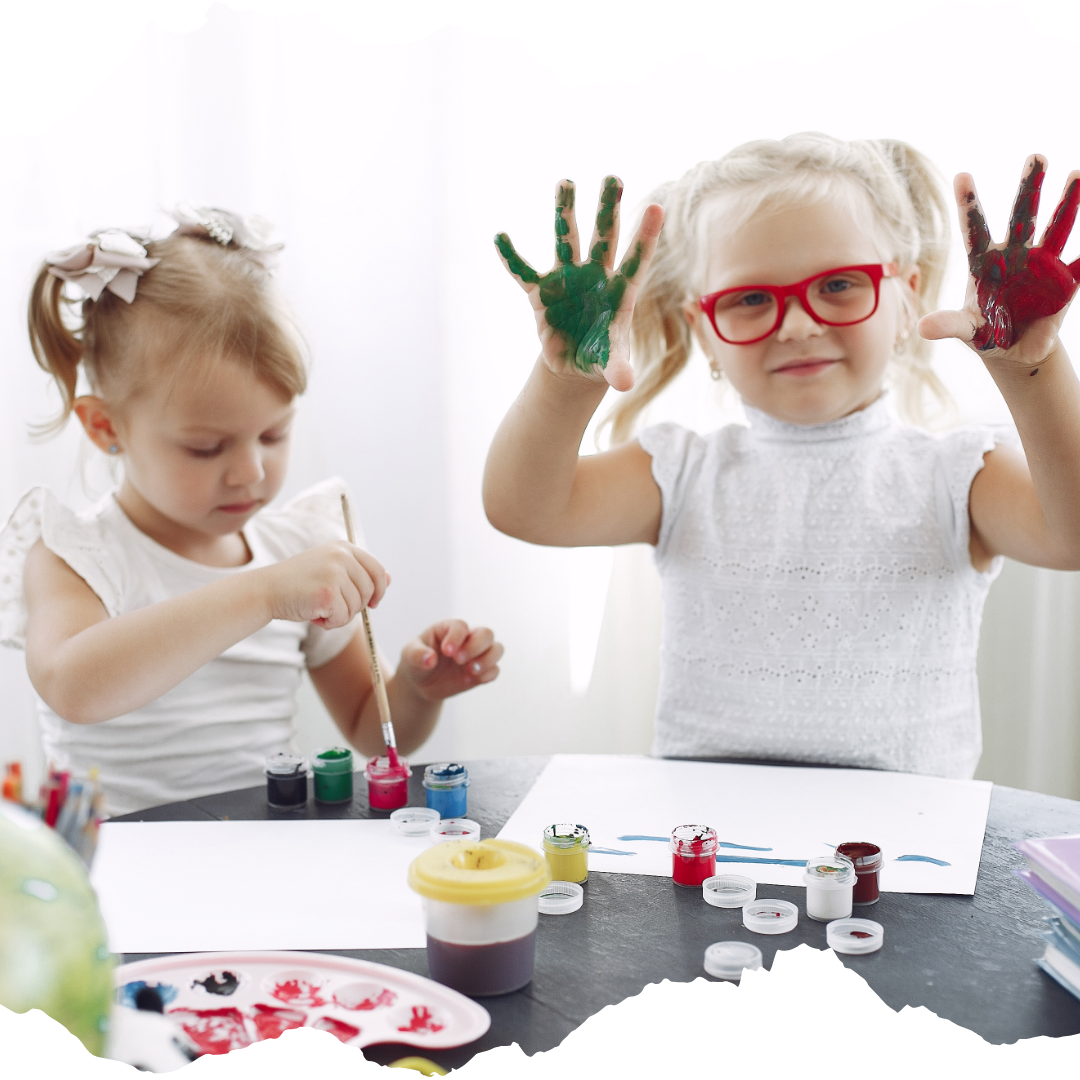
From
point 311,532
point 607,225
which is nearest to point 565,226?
point 607,225

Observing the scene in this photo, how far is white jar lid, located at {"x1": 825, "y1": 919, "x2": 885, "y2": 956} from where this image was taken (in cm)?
59

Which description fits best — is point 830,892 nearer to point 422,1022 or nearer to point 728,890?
point 728,890

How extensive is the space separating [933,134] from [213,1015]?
4.51 ft

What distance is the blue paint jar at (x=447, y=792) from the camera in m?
0.83

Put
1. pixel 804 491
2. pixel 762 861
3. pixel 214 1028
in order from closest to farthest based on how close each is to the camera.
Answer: pixel 214 1028 < pixel 762 861 < pixel 804 491

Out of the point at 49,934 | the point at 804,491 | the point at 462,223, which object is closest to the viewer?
the point at 49,934

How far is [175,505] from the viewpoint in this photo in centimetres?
107

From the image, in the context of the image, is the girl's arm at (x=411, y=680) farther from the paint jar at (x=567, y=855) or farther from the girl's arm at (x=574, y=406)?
the paint jar at (x=567, y=855)

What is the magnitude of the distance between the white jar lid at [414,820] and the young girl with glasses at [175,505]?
24cm

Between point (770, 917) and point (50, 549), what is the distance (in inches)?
29.4

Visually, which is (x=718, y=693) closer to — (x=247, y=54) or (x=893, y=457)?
(x=893, y=457)

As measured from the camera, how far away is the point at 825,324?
102 cm

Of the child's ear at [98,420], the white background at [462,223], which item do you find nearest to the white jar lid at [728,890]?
the child's ear at [98,420]

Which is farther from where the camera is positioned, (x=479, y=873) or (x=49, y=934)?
(x=479, y=873)
